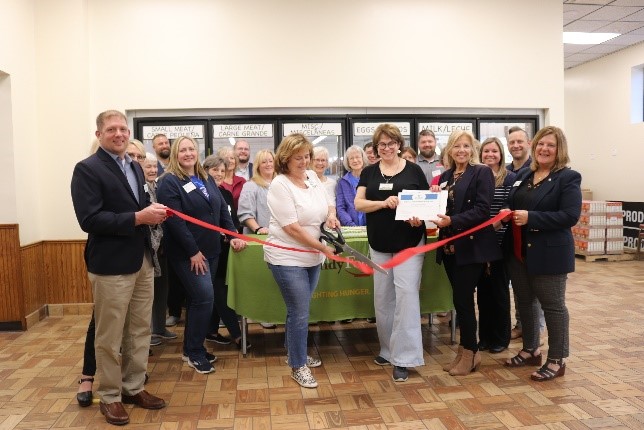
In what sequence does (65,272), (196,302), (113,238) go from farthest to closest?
(65,272) → (196,302) → (113,238)

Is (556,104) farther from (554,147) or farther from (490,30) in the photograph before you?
(554,147)

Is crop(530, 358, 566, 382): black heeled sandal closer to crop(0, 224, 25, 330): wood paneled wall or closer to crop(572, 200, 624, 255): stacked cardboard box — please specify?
crop(0, 224, 25, 330): wood paneled wall

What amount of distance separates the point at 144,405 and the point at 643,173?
9.18 meters

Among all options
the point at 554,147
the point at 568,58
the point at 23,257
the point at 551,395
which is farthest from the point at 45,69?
the point at 568,58

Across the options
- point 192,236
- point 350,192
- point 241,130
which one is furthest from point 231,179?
point 241,130

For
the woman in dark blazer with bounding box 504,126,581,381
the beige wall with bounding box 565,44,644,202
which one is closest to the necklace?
the woman in dark blazer with bounding box 504,126,581,381

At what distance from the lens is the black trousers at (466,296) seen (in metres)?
3.29

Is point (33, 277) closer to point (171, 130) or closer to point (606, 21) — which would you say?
point (171, 130)

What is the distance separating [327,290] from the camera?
3881 mm

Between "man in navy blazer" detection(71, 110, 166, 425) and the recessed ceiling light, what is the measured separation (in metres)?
7.95

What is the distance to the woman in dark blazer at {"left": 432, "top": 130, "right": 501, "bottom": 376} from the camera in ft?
10.4

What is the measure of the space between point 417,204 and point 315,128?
10.9 feet

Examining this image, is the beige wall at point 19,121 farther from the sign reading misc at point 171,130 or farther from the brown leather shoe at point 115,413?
the brown leather shoe at point 115,413

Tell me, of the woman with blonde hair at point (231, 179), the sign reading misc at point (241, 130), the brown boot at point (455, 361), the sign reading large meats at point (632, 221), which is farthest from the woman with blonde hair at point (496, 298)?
the sign reading large meats at point (632, 221)
